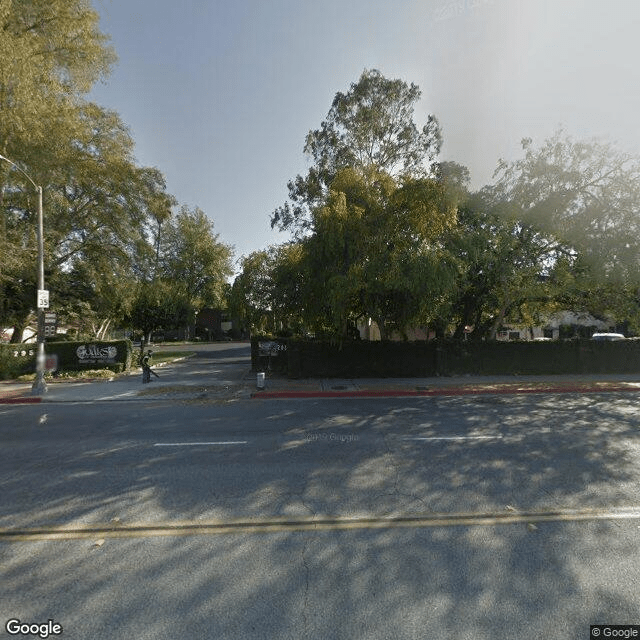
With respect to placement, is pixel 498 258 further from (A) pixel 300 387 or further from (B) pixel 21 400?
(B) pixel 21 400

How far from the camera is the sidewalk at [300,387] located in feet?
48.4

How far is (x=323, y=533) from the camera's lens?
4.51 meters

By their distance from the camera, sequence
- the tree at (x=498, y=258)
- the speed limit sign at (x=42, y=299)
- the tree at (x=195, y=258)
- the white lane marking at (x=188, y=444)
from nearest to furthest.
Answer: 1. the white lane marking at (x=188, y=444)
2. the speed limit sign at (x=42, y=299)
3. the tree at (x=498, y=258)
4. the tree at (x=195, y=258)

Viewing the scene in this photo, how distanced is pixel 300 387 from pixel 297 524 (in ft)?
37.5

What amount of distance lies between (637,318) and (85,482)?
68.6 feet

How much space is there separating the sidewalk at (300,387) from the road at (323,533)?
227 inches

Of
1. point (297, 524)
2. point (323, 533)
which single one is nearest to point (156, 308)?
point (297, 524)

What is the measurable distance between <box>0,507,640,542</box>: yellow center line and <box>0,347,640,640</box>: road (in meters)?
0.03

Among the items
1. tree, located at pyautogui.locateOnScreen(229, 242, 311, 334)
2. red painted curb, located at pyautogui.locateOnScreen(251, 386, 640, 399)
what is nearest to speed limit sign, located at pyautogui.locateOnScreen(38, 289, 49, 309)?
tree, located at pyautogui.locateOnScreen(229, 242, 311, 334)

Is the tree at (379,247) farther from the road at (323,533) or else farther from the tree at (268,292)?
the road at (323,533)

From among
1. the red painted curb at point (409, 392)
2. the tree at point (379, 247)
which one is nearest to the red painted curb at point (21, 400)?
the red painted curb at point (409, 392)

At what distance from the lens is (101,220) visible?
23.0 m

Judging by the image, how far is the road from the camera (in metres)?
3.21

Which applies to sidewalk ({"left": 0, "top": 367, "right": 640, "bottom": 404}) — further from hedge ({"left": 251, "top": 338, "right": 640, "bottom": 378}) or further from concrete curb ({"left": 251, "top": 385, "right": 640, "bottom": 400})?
hedge ({"left": 251, "top": 338, "right": 640, "bottom": 378})
